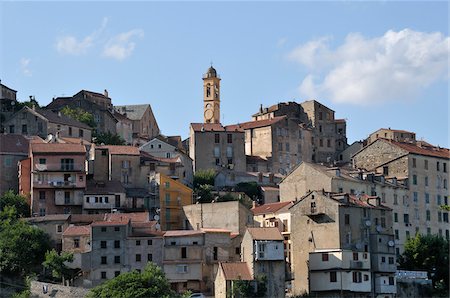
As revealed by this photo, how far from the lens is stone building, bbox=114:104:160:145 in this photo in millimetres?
121750

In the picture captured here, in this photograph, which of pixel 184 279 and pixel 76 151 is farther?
pixel 76 151

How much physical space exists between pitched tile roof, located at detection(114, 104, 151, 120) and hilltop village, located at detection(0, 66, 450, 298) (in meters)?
13.2

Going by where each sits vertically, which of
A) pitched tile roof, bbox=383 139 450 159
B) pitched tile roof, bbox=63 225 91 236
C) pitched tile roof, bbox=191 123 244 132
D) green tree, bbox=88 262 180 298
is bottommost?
green tree, bbox=88 262 180 298

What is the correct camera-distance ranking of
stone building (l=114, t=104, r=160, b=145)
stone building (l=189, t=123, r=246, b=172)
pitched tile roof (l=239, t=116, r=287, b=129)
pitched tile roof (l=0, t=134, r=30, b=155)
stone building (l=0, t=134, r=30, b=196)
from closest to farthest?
stone building (l=0, t=134, r=30, b=196), pitched tile roof (l=0, t=134, r=30, b=155), stone building (l=189, t=123, r=246, b=172), pitched tile roof (l=239, t=116, r=287, b=129), stone building (l=114, t=104, r=160, b=145)

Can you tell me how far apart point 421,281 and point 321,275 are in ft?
33.8

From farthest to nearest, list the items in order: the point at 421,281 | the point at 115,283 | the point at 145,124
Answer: the point at 145,124, the point at 421,281, the point at 115,283

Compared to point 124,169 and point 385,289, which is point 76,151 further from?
point 385,289

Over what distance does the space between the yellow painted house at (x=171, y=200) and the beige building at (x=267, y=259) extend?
36.2ft

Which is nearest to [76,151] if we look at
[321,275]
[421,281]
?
[321,275]

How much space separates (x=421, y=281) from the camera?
270 feet

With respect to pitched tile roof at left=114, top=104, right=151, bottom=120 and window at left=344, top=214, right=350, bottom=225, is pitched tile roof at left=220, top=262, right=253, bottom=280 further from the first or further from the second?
pitched tile roof at left=114, top=104, right=151, bottom=120

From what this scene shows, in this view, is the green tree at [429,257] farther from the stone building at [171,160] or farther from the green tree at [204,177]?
the green tree at [204,177]

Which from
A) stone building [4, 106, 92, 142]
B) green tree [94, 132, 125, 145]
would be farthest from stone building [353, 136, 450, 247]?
stone building [4, 106, 92, 142]

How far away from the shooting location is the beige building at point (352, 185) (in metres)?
84.2
